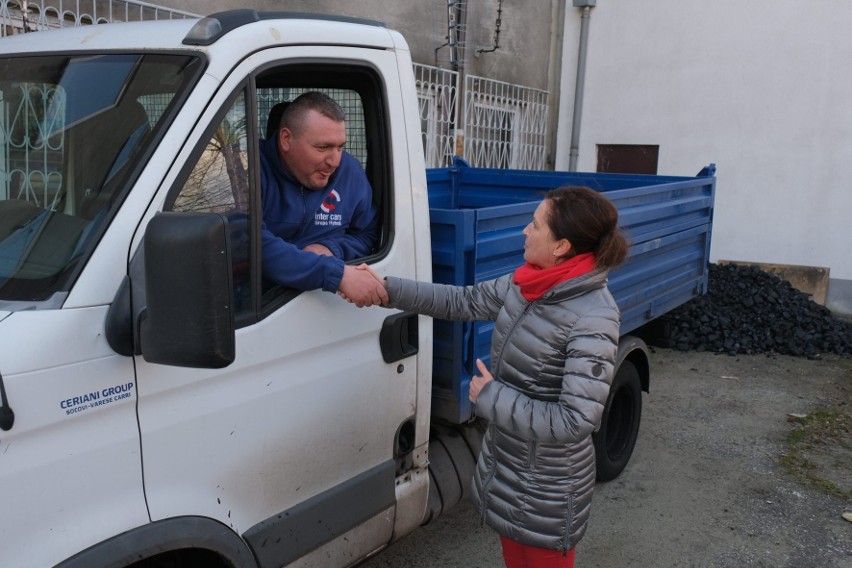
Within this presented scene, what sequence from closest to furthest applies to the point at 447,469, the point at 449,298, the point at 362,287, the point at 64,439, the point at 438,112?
the point at 64,439, the point at 362,287, the point at 449,298, the point at 447,469, the point at 438,112

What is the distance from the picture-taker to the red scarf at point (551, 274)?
7.28ft

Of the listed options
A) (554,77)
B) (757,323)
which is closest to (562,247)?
(757,323)

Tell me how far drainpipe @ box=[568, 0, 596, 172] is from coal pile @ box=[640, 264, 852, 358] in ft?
9.56

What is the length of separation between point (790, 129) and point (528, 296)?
7849mm

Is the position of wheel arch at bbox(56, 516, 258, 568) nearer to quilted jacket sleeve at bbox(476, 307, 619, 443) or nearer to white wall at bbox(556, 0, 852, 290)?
quilted jacket sleeve at bbox(476, 307, 619, 443)

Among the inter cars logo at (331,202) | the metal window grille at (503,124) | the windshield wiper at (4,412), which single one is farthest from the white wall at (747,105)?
the windshield wiper at (4,412)

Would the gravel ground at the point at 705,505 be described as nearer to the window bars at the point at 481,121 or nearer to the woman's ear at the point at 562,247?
the woman's ear at the point at 562,247

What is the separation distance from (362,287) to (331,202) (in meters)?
0.35

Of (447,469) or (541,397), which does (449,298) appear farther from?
(447,469)

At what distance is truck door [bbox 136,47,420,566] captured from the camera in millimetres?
1987

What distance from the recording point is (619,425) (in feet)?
14.7

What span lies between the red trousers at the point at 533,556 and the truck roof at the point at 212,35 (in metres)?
1.70

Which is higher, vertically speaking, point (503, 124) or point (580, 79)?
point (580, 79)

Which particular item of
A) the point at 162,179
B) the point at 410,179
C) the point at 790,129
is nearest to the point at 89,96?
the point at 162,179
